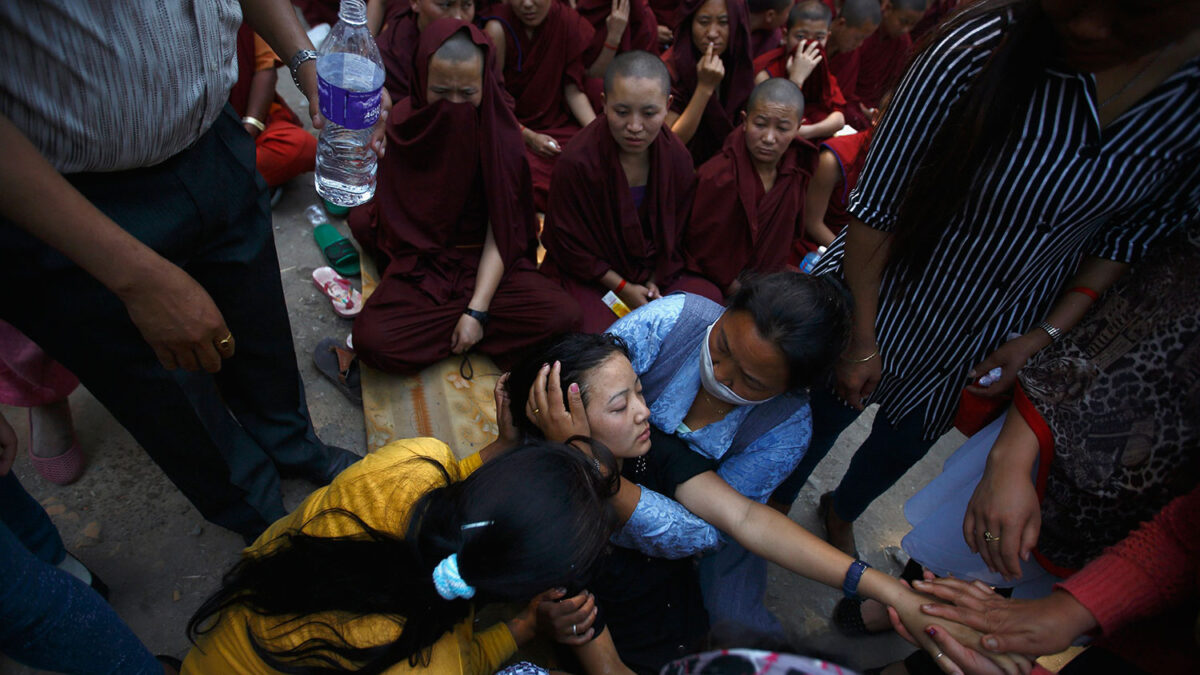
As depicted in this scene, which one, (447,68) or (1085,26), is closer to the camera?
(1085,26)

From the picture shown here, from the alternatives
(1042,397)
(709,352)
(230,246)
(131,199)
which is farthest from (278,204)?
(1042,397)

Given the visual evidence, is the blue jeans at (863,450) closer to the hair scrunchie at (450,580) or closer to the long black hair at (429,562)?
the long black hair at (429,562)

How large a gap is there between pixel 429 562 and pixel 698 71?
3396 millimetres

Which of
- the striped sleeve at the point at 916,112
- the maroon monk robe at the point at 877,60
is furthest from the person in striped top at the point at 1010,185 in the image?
the maroon monk robe at the point at 877,60

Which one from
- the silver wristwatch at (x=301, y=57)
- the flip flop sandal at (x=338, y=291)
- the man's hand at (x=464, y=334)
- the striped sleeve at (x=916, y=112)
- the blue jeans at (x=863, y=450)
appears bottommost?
the flip flop sandal at (x=338, y=291)

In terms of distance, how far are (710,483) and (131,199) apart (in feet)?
4.88

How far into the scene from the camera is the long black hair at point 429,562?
1.15 metres

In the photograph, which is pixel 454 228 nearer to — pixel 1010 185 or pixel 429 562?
pixel 429 562

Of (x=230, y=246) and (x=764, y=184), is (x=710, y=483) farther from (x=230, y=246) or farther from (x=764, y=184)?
(x=764, y=184)

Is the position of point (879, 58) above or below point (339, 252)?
above

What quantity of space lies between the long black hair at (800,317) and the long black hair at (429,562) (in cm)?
59

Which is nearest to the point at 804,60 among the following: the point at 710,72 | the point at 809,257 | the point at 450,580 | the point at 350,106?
the point at 710,72

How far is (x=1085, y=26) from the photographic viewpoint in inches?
42.1

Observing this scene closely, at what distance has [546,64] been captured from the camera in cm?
405
